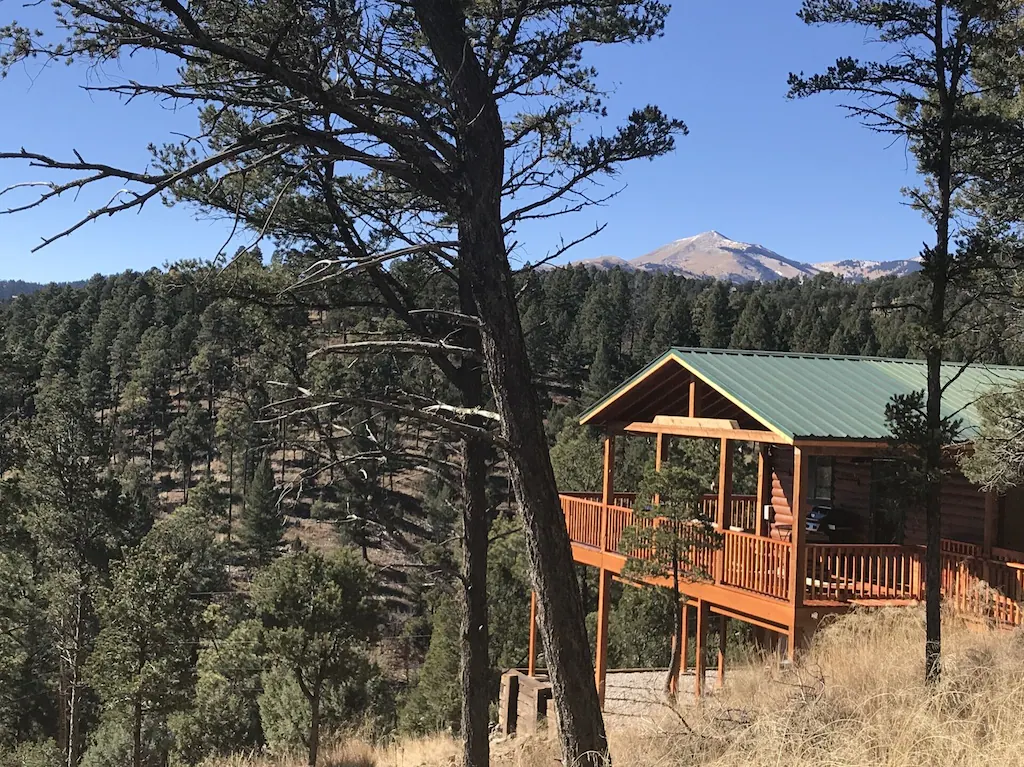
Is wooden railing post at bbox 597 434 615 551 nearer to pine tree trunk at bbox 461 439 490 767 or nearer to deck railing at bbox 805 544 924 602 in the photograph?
deck railing at bbox 805 544 924 602

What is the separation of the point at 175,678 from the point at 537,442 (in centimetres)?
1506

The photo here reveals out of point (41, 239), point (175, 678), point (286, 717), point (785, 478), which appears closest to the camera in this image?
point (41, 239)

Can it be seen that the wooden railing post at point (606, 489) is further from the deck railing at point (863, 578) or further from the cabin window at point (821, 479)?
the cabin window at point (821, 479)

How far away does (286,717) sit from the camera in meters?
23.7

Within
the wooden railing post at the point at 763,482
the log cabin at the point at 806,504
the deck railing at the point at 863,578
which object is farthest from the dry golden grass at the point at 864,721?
the wooden railing post at the point at 763,482

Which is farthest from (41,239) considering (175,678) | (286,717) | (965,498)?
(286,717)

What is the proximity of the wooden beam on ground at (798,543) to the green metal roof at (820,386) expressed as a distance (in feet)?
1.86

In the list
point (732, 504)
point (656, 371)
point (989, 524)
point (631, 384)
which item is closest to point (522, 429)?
point (656, 371)

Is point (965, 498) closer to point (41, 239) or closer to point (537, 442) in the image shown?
point (537, 442)

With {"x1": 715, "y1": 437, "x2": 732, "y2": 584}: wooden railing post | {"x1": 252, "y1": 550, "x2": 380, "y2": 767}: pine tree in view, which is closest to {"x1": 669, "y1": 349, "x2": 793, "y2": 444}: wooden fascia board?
{"x1": 715, "y1": 437, "x2": 732, "y2": 584}: wooden railing post

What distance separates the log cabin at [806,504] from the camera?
10500 mm

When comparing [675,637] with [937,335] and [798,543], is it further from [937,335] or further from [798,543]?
[937,335]

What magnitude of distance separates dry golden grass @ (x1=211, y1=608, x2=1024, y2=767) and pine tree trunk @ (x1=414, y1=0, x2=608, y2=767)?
0.61 metres

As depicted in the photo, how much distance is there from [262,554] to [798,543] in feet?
126
